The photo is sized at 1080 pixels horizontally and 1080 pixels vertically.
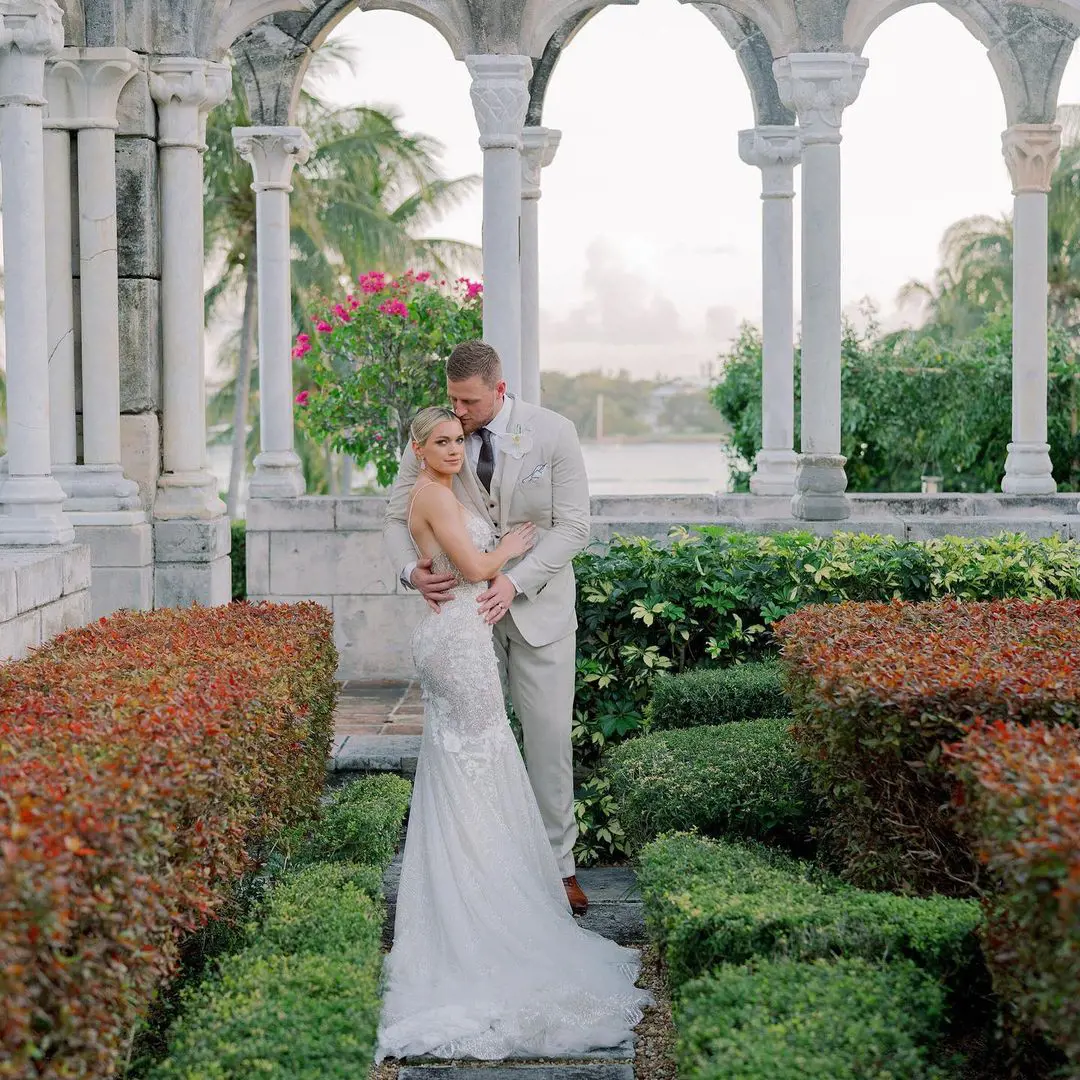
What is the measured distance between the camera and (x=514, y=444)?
16.5ft

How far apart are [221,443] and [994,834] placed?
32.2 m

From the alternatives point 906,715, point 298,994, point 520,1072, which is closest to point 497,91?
point 906,715

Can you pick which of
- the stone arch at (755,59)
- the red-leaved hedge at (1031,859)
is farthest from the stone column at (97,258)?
the red-leaved hedge at (1031,859)

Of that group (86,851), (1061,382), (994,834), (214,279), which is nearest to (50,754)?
(86,851)

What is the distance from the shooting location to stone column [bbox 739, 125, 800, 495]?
1126 cm

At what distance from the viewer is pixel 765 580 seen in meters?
6.52

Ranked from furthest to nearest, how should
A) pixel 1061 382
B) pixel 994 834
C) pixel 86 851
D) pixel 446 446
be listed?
pixel 1061 382
pixel 446 446
pixel 994 834
pixel 86 851

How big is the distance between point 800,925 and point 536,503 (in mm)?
1921

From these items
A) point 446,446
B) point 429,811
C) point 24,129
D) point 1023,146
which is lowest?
point 429,811

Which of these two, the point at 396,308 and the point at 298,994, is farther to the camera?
the point at 396,308

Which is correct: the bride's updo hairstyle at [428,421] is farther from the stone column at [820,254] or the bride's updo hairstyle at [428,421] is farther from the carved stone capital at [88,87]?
the stone column at [820,254]

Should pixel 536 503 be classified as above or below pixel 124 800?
above

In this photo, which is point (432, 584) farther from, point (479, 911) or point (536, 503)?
point (479, 911)

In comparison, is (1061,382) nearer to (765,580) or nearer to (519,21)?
(519,21)
